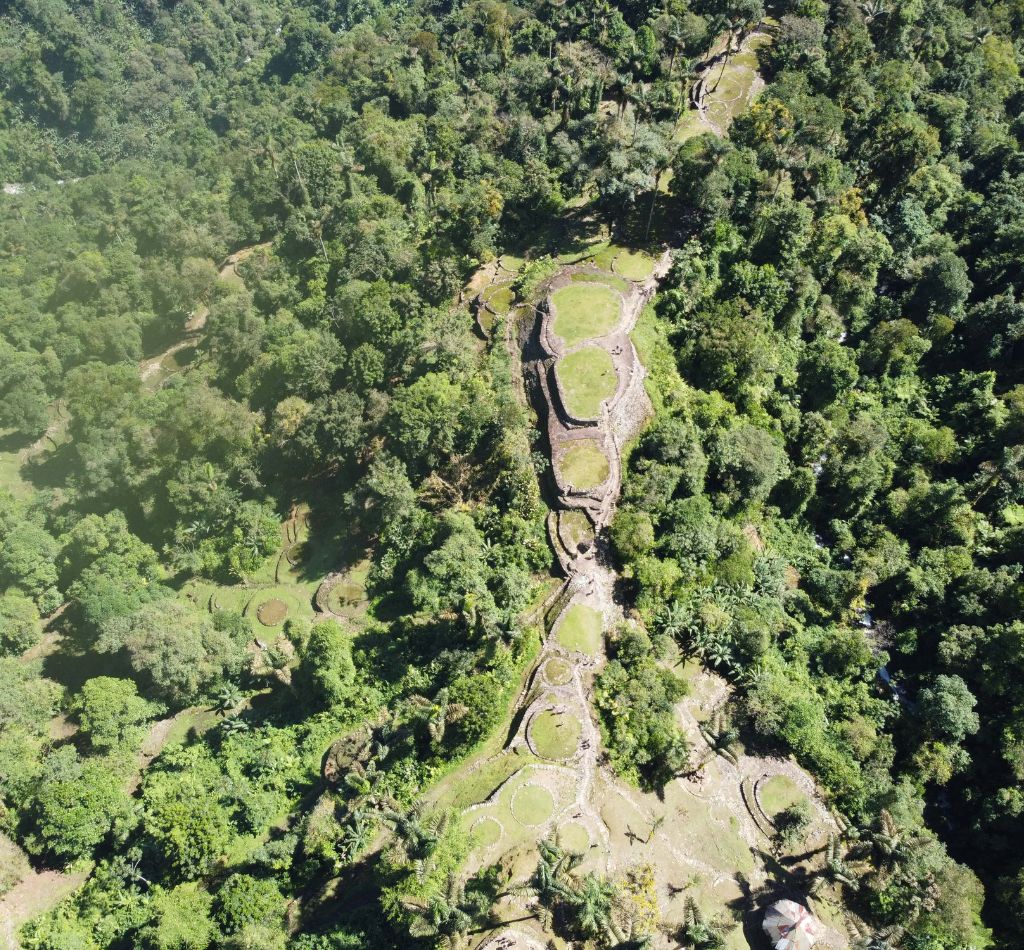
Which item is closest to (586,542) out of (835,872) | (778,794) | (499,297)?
(778,794)

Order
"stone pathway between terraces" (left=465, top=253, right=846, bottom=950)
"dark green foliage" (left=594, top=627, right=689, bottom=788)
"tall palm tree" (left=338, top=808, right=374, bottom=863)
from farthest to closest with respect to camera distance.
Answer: "dark green foliage" (left=594, top=627, right=689, bottom=788)
"tall palm tree" (left=338, top=808, right=374, bottom=863)
"stone pathway between terraces" (left=465, top=253, right=846, bottom=950)

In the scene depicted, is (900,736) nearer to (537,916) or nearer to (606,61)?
(537,916)

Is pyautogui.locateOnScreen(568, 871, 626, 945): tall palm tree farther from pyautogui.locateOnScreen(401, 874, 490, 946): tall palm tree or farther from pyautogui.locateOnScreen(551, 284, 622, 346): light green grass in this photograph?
pyautogui.locateOnScreen(551, 284, 622, 346): light green grass

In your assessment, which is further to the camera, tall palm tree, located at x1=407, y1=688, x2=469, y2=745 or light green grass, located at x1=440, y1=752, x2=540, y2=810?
tall palm tree, located at x1=407, y1=688, x2=469, y2=745

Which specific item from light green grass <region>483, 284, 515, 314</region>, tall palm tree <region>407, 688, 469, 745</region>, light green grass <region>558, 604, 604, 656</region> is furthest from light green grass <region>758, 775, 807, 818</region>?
light green grass <region>483, 284, 515, 314</region>

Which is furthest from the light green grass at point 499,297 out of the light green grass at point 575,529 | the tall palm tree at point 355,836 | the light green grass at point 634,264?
the tall palm tree at point 355,836

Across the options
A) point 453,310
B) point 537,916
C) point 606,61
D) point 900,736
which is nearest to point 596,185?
point 453,310
